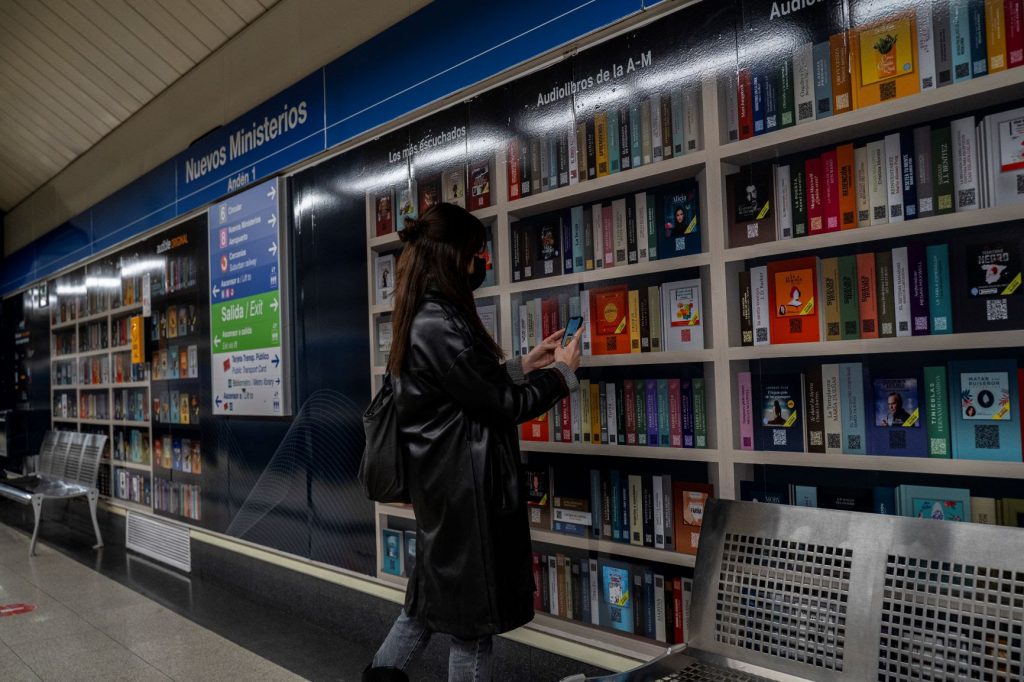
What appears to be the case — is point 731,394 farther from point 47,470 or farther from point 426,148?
point 47,470

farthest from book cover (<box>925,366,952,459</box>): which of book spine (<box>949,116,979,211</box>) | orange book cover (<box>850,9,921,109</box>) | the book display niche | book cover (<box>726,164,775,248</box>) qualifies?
orange book cover (<box>850,9,921,109</box>)

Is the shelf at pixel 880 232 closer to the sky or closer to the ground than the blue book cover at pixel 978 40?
closer to the ground

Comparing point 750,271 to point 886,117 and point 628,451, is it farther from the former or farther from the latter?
point 628,451

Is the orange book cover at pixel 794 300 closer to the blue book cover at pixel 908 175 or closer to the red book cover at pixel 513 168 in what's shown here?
the blue book cover at pixel 908 175

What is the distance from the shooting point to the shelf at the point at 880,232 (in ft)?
5.70

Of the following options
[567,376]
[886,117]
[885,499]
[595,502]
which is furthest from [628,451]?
[886,117]

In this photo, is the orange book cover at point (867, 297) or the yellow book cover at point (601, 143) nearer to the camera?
the orange book cover at point (867, 297)

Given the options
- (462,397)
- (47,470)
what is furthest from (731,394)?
(47,470)

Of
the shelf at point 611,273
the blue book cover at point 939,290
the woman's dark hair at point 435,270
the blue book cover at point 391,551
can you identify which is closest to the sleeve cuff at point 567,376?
the woman's dark hair at point 435,270

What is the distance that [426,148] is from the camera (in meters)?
3.39

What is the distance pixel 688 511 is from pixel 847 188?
3.53ft

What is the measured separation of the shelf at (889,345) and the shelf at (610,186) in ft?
1.97

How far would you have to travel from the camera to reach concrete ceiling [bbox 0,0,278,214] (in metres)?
4.93

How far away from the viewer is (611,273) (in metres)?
2.59
